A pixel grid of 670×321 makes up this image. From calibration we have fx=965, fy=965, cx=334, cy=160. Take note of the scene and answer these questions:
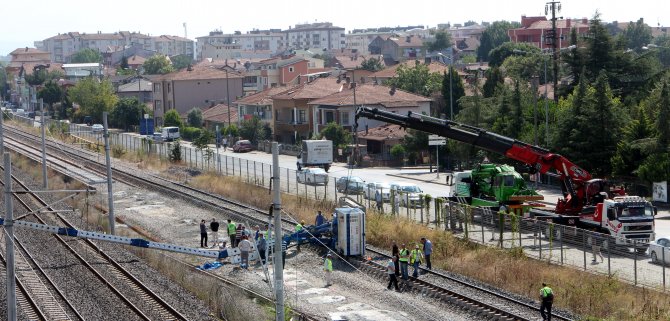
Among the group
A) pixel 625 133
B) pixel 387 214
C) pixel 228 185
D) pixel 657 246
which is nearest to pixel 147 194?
pixel 228 185

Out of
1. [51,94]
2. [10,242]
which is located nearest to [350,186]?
[10,242]

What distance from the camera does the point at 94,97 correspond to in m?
107

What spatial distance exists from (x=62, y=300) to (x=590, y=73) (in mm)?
45824

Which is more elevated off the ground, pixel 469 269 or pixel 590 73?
pixel 590 73

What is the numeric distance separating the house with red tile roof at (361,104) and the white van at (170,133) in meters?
16.0

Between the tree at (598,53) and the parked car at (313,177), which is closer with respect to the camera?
the parked car at (313,177)

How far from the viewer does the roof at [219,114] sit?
315 feet

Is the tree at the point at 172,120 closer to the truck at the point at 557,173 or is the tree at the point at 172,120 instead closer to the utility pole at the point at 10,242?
the truck at the point at 557,173

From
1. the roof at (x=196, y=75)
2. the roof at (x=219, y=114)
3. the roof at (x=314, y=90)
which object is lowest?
the roof at (x=219, y=114)

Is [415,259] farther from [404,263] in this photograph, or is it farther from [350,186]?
[350,186]

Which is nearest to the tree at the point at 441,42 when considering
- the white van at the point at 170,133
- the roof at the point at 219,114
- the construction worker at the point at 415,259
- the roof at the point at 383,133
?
the roof at the point at 219,114

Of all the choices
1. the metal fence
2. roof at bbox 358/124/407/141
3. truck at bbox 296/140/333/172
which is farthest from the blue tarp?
roof at bbox 358/124/407/141

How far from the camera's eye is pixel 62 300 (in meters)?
26.9

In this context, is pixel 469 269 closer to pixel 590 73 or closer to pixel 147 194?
pixel 147 194
